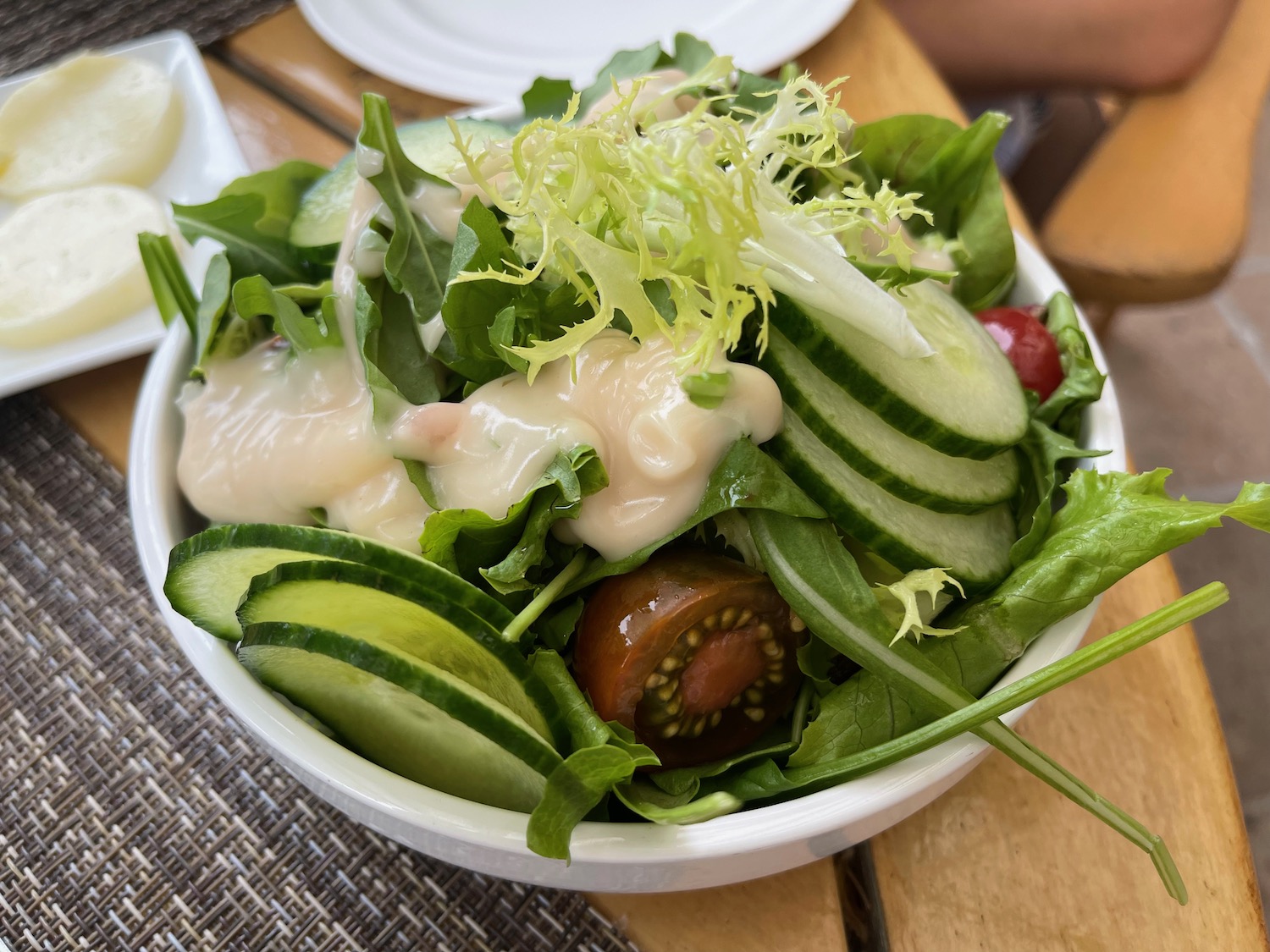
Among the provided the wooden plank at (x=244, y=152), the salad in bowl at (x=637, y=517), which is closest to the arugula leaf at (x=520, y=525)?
the salad in bowl at (x=637, y=517)

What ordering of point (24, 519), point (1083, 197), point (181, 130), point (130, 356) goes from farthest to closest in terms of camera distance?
point (1083, 197) < point (181, 130) < point (130, 356) < point (24, 519)

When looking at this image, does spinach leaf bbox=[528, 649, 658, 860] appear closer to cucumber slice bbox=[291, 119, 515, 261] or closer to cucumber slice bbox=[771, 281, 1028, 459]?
cucumber slice bbox=[771, 281, 1028, 459]

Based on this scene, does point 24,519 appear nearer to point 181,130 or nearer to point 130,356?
point 130,356

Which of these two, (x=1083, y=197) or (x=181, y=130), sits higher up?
(x=181, y=130)

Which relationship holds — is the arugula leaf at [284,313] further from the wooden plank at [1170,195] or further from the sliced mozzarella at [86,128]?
the wooden plank at [1170,195]

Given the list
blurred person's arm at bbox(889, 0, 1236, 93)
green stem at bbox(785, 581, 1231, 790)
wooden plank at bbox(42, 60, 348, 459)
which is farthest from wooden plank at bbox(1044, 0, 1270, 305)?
wooden plank at bbox(42, 60, 348, 459)

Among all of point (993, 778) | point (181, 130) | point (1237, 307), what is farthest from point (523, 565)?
point (1237, 307)

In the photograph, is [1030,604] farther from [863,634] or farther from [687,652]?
[687,652]
